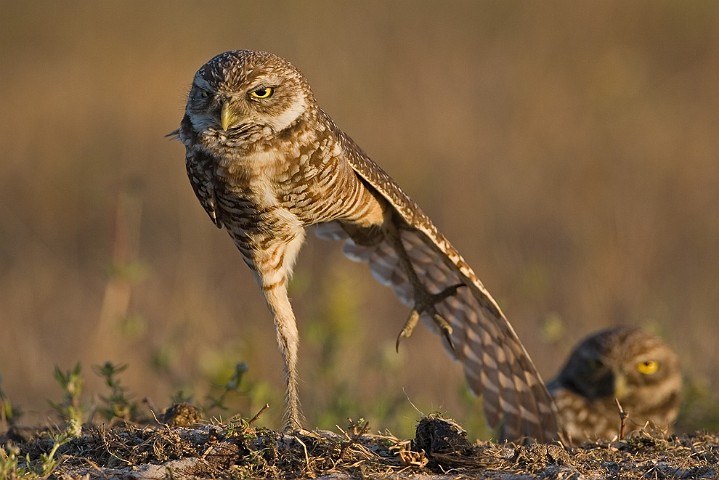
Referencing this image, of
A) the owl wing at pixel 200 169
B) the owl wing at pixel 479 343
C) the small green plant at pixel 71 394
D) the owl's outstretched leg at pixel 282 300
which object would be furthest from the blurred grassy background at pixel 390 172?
the owl wing at pixel 200 169

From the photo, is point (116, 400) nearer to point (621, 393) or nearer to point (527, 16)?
point (621, 393)

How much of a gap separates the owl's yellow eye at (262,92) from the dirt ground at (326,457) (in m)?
1.36

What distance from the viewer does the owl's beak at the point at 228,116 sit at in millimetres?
4605

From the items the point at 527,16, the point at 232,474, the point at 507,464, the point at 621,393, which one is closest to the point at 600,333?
the point at 621,393

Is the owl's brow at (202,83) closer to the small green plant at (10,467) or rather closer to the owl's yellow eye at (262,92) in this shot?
the owl's yellow eye at (262,92)

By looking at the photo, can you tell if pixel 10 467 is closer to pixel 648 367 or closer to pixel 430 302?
pixel 430 302

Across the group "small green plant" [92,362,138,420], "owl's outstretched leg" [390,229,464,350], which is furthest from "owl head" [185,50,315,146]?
"owl's outstretched leg" [390,229,464,350]

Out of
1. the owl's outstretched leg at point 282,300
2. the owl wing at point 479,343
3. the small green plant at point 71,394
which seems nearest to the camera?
the small green plant at point 71,394

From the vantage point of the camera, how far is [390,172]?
39.9 ft

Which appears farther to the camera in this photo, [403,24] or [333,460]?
[403,24]

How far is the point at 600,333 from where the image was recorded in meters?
7.04

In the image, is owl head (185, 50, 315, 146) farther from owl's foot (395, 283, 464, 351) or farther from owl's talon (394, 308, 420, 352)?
owl's foot (395, 283, 464, 351)

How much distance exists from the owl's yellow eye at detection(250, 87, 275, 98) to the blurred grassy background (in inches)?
66.1

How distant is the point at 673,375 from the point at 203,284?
12.6 feet
